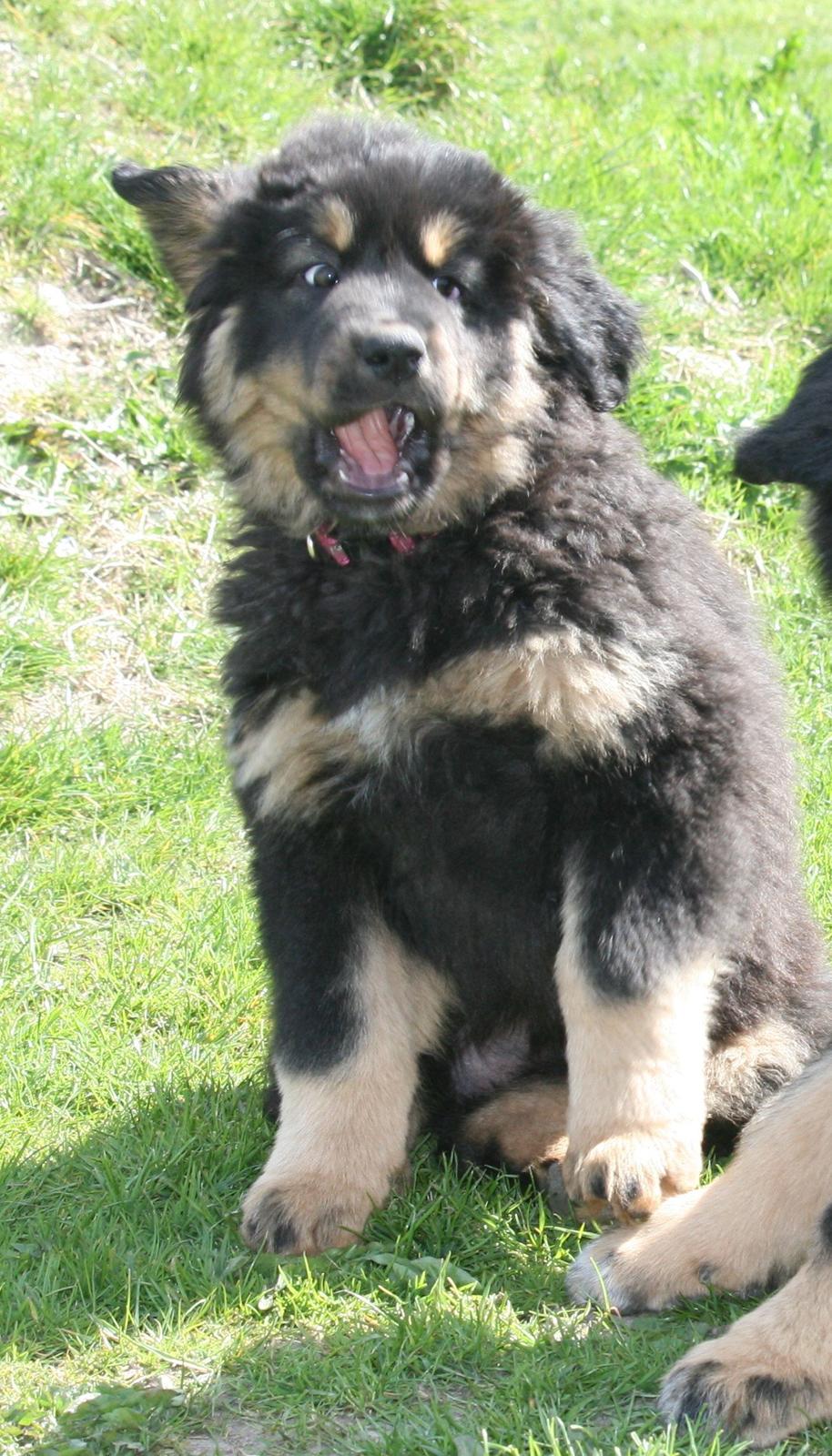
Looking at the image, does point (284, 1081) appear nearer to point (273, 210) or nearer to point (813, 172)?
point (273, 210)

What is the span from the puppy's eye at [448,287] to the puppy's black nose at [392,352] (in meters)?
0.21

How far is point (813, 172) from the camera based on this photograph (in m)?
6.98

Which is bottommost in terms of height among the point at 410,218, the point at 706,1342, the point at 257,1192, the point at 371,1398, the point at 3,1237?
the point at 3,1237

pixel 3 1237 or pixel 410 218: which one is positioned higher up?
pixel 410 218

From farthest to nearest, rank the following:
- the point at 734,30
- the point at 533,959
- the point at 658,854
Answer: the point at 734,30
the point at 533,959
the point at 658,854

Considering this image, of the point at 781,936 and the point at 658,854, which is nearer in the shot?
the point at 658,854

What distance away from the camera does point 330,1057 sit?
10.3 feet

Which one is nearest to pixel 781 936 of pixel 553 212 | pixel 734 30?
pixel 553 212

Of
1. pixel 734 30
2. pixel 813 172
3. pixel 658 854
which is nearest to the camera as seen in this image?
pixel 658 854

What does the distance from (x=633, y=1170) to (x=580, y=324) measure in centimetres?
150

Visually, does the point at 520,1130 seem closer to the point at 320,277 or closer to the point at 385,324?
the point at 385,324

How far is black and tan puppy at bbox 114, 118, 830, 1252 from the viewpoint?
2914 millimetres

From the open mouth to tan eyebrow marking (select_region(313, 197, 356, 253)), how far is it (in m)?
0.31

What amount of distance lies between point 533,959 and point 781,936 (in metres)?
0.49
